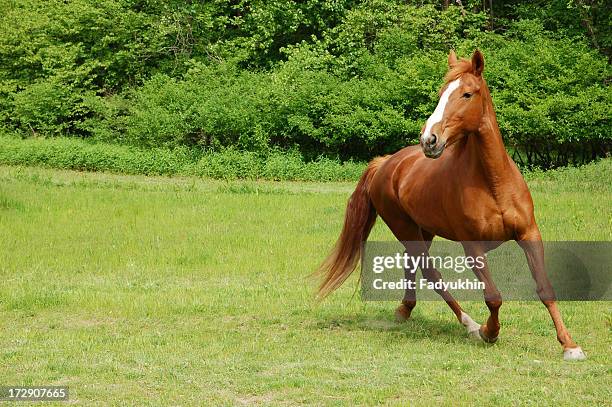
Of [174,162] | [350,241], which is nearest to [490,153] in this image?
[350,241]

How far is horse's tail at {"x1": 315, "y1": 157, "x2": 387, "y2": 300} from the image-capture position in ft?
28.8

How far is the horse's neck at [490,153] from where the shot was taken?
7.38 m

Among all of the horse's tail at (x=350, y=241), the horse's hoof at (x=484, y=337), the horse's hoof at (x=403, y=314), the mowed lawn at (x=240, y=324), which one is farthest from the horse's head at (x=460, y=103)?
the horse's hoof at (x=403, y=314)

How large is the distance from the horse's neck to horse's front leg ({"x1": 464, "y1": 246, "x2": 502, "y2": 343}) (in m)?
0.56

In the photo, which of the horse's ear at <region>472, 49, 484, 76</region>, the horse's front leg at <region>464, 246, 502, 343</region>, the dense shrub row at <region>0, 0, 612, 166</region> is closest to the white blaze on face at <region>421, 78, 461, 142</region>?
the horse's ear at <region>472, 49, 484, 76</region>

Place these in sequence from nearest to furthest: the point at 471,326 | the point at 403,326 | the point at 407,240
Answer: the point at 471,326
the point at 403,326
the point at 407,240

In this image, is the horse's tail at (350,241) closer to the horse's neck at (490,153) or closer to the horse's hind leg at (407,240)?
the horse's hind leg at (407,240)

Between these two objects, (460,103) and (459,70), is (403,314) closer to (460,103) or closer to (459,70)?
(460,103)

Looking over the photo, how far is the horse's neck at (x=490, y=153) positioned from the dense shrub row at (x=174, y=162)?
16.0 meters

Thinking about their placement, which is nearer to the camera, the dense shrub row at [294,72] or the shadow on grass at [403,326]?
the shadow on grass at [403,326]

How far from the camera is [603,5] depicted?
26.8 m

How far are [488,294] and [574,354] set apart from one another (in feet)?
2.82

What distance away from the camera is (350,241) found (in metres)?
8.90

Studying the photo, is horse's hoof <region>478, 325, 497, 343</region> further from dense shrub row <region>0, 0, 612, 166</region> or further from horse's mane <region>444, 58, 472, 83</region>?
dense shrub row <region>0, 0, 612, 166</region>
